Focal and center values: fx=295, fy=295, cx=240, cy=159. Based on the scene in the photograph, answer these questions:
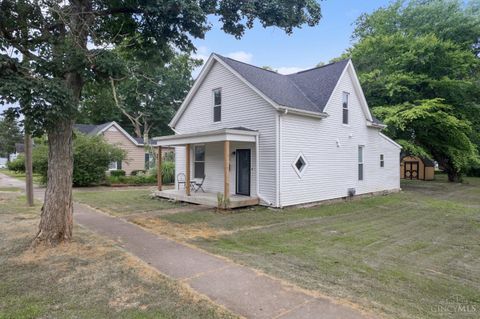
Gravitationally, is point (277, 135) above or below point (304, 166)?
above

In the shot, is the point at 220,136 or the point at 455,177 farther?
the point at 455,177

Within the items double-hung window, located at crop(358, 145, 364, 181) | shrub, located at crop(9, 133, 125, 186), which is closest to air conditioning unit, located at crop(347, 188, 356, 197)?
double-hung window, located at crop(358, 145, 364, 181)

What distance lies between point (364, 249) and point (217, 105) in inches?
349

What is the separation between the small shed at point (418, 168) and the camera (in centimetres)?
2436

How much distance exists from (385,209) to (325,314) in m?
9.12

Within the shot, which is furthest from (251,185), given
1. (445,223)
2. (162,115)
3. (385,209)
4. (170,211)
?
(162,115)

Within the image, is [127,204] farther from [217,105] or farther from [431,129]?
[431,129]

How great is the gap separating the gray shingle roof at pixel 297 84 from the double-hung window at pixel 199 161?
397 centimetres

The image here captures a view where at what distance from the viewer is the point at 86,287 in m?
A: 3.97

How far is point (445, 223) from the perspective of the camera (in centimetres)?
865

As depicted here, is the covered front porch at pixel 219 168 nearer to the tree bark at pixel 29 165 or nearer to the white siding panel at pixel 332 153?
the white siding panel at pixel 332 153

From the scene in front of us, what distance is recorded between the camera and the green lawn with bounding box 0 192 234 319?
3311mm

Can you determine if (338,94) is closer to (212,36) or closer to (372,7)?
(212,36)

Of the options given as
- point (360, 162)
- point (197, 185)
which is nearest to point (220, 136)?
point (197, 185)
